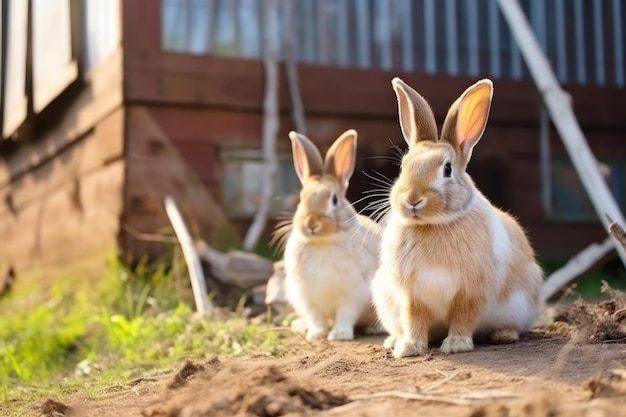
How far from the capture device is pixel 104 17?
7969mm

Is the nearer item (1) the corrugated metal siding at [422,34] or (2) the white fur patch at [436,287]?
(2) the white fur patch at [436,287]

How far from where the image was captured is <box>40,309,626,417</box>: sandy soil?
8.44ft

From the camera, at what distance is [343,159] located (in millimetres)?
4949

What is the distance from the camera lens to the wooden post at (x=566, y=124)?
602 centimetres

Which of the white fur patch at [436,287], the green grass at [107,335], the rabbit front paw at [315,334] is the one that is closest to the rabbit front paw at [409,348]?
the white fur patch at [436,287]

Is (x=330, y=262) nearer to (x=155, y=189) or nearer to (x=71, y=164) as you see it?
(x=155, y=189)

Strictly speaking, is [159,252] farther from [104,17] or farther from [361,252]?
[361,252]

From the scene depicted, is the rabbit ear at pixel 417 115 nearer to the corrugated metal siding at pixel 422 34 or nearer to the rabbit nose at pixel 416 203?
the rabbit nose at pixel 416 203

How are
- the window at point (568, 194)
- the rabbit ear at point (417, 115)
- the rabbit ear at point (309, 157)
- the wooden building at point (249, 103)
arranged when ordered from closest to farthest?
the rabbit ear at point (417, 115)
the rabbit ear at point (309, 157)
the wooden building at point (249, 103)
the window at point (568, 194)

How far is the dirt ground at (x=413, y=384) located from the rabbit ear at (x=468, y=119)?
0.88 metres

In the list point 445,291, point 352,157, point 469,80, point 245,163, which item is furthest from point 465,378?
point 469,80

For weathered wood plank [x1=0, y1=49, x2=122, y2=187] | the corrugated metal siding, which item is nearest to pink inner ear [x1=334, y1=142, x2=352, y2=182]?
weathered wood plank [x1=0, y1=49, x2=122, y2=187]

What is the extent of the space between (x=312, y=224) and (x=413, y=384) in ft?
5.62

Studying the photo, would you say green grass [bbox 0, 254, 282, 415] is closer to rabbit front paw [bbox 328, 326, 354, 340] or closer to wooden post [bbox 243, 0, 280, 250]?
rabbit front paw [bbox 328, 326, 354, 340]
